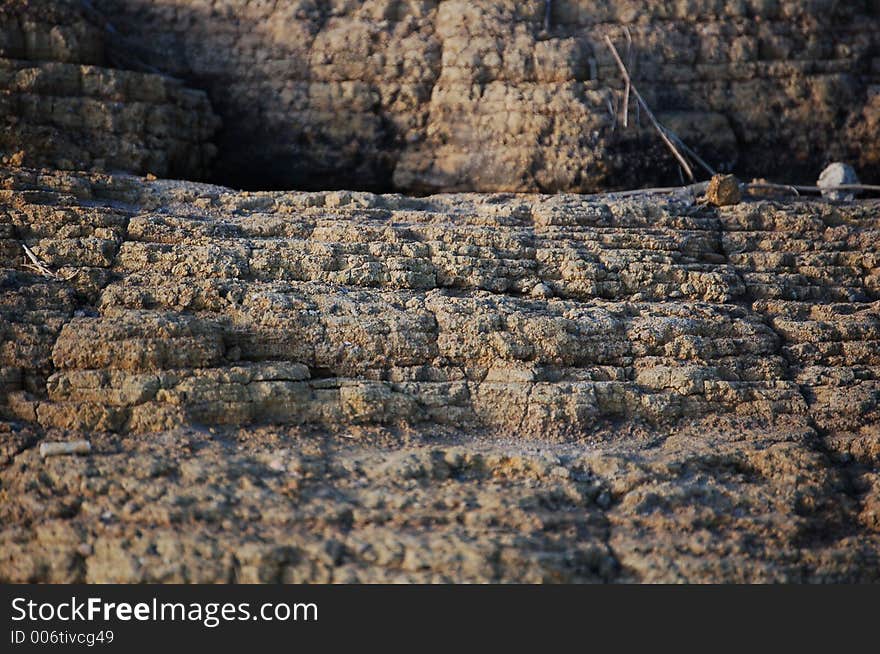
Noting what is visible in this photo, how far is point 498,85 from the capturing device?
22.2ft

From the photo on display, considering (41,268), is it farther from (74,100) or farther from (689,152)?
(689,152)

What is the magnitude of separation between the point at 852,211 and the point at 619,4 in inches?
90.1

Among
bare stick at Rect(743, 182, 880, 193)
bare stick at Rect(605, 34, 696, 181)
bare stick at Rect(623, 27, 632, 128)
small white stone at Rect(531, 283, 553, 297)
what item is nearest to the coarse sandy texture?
small white stone at Rect(531, 283, 553, 297)

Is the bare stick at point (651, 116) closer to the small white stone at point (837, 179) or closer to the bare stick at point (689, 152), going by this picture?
the bare stick at point (689, 152)

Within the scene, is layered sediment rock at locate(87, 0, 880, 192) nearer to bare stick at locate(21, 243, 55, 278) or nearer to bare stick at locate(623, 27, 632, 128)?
bare stick at locate(623, 27, 632, 128)

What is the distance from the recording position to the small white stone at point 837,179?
6668 mm

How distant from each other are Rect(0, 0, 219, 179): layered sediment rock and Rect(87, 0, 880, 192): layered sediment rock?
2.04 ft

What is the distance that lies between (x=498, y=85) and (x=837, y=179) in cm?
246

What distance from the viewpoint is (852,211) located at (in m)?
6.06

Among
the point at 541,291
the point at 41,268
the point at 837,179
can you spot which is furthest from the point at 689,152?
the point at 41,268

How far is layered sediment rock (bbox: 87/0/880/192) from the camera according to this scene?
22.2 ft

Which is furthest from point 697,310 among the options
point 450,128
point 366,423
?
point 450,128

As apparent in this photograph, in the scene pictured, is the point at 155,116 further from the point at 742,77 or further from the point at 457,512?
the point at 742,77

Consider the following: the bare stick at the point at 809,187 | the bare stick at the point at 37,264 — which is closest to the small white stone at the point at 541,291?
the bare stick at the point at 809,187
